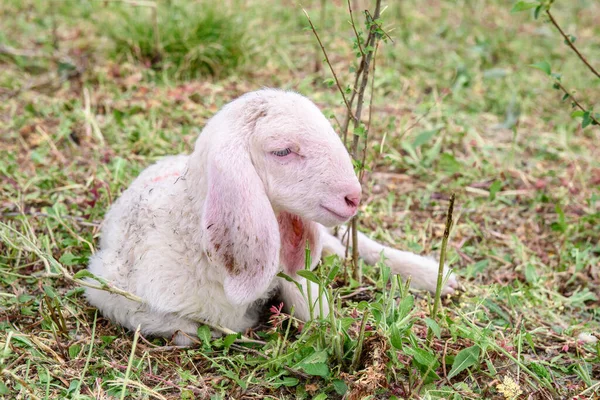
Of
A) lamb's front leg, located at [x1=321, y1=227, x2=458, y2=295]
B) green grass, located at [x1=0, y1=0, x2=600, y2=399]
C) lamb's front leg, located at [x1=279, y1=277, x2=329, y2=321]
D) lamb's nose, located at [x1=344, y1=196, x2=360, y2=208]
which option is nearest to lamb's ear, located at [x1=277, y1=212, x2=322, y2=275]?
lamb's front leg, located at [x1=279, y1=277, x2=329, y2=321]

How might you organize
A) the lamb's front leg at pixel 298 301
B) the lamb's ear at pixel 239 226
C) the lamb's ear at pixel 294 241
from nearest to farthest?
1. the lamb's ear at pixel 239 226
2. the lamb's ear at pixel 294 241
3. the lamb's front leg at pixel 298 301

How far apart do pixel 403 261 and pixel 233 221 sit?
4.45 feet

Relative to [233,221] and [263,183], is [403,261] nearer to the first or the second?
[263,183]

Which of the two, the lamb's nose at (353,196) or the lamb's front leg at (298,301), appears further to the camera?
the lamb's front leg at (298,301)

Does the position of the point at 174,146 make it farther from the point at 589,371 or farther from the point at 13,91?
the point at 589,371

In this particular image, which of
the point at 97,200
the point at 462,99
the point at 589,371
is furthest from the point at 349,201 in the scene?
the point at 462,99

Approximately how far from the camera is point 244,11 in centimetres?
643

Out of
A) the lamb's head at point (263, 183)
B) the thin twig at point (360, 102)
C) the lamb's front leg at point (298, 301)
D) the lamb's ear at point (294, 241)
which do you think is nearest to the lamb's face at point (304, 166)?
the lamb's head at point (263, 183)

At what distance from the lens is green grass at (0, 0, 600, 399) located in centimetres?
287

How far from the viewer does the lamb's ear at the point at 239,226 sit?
8.86 feet

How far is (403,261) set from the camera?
3768mm

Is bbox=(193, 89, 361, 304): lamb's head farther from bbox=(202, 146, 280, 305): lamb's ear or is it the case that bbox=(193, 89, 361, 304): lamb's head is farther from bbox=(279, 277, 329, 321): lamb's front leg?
bbox=(279, 277, 329, 321): lamb's front leg

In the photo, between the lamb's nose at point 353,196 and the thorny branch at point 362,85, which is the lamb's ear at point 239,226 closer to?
the lamb's nose at point 353,196

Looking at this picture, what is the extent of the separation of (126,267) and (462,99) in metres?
3.58
